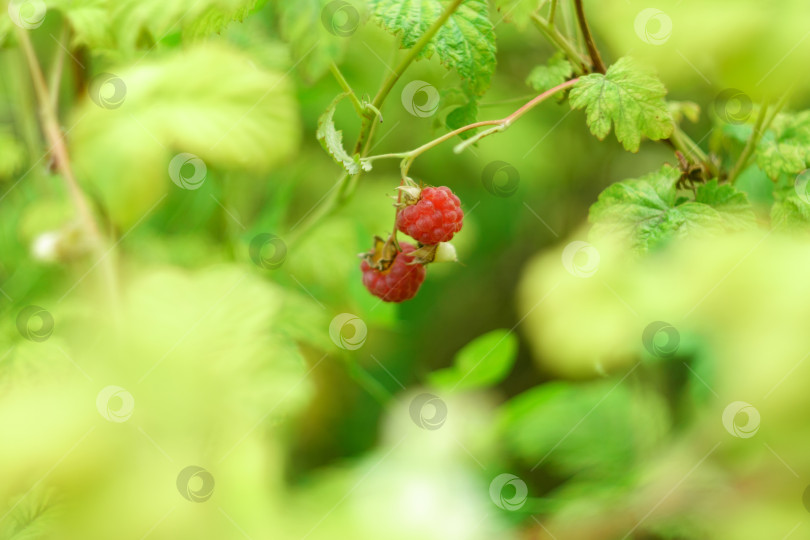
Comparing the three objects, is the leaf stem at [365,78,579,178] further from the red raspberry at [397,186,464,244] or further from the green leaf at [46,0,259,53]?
the green leaf at [46,0,259,53]

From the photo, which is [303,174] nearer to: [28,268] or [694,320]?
[28,268]

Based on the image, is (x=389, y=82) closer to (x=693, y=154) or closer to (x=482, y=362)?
(x=693, y=154)

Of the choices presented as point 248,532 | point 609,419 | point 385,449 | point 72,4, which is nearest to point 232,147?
point 72,4

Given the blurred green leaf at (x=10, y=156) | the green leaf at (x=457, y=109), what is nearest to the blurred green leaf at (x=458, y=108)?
the green leaf at (x=457, y=109)

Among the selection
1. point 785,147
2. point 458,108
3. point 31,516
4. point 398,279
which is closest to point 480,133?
point 458,108

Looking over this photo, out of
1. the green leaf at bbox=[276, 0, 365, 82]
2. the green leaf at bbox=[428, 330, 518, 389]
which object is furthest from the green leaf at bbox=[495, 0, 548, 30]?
the green leaf at bbox=[428, 330, 518, 389]

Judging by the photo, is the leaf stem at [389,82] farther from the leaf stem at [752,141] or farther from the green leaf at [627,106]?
the leaf stem at [752,141]
